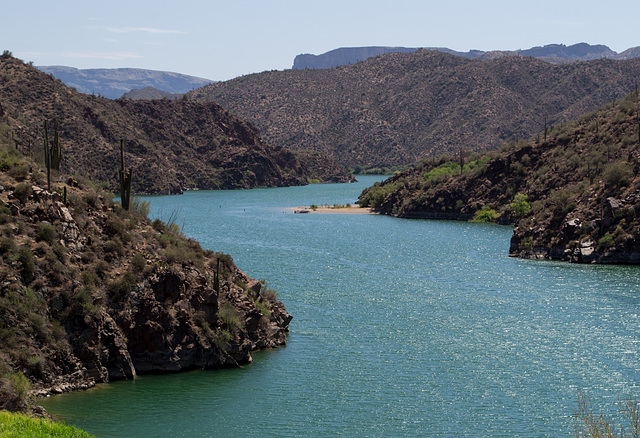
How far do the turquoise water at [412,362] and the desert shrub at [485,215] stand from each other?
4001cm

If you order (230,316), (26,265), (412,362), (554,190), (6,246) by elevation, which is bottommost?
(412,362)

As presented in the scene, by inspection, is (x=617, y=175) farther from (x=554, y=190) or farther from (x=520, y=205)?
(x=520, y=205)

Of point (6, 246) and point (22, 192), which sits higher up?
point (22, 192)

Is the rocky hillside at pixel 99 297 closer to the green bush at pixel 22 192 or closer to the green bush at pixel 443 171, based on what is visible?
the green bush at pixel 22 192

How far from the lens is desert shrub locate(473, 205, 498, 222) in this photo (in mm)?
108812

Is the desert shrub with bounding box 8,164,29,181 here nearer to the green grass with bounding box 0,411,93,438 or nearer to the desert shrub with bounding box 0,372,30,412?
the desert shrub with bounding box 0,372,30,412

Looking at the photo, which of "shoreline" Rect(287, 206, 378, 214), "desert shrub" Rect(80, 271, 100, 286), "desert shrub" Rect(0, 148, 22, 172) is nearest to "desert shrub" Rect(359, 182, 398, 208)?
"shoreline" Rect(287, 206, 378, 214)

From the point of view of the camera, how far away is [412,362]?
35812mm

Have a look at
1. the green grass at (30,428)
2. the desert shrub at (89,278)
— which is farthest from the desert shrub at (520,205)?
the green grass at (30,428)

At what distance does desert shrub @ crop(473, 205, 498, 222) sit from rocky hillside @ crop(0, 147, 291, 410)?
76.2 metres

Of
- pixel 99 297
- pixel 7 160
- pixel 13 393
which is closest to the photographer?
pixel 13 393

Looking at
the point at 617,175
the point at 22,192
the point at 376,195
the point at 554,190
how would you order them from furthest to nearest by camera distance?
the point at 376,195, the point at 554,190, the point at 617,175, the point at 22,192

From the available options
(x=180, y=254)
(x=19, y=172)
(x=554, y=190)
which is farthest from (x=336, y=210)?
(x=19, y=172)

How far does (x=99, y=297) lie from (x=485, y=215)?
8544cm
